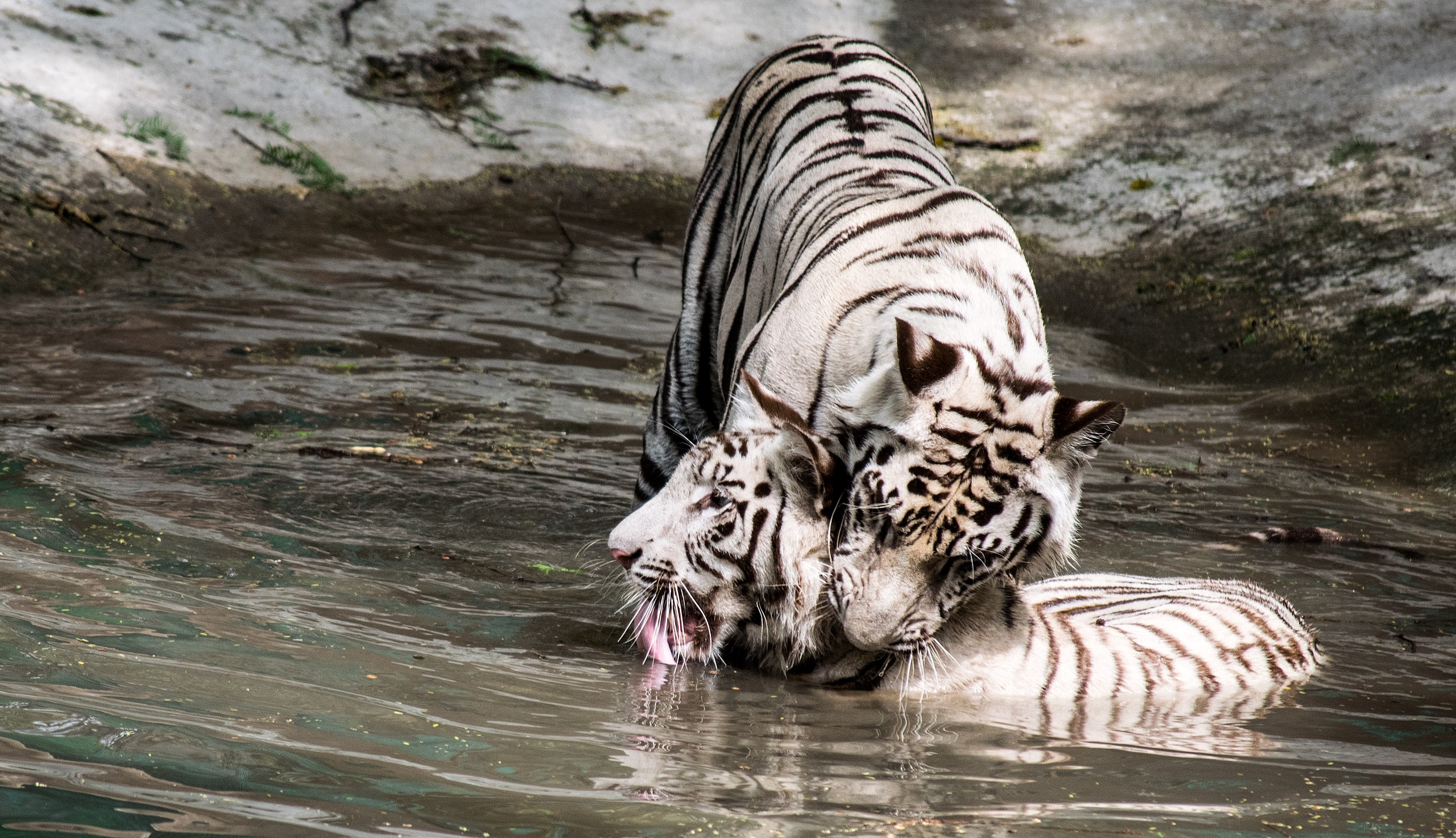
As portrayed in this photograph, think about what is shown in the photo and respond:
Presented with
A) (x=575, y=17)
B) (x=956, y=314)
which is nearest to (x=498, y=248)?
(x=575, y=17)

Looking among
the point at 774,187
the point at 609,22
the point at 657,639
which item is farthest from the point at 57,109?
the point at 657,639

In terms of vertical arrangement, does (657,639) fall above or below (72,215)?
below

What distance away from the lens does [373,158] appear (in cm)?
921

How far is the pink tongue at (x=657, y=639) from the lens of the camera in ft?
10.4

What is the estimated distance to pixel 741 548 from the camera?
9.95 feet

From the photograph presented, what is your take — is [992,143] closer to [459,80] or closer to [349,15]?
[459,80]

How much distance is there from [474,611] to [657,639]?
504 mm

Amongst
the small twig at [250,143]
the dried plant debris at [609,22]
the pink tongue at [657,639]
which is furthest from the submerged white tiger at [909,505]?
the dried plant debris at [609,22]

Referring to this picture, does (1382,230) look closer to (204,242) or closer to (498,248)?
(498,248)

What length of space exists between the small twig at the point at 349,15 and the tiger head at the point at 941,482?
8.44 meters

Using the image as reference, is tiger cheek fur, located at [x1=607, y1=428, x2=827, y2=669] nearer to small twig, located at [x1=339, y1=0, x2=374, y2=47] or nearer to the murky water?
the murky water

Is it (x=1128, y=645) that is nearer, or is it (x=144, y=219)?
(x=1128, y=645)

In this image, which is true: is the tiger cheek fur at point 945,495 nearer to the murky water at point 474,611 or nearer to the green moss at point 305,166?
the murky water at point 474,611

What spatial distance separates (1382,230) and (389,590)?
20.7ft
